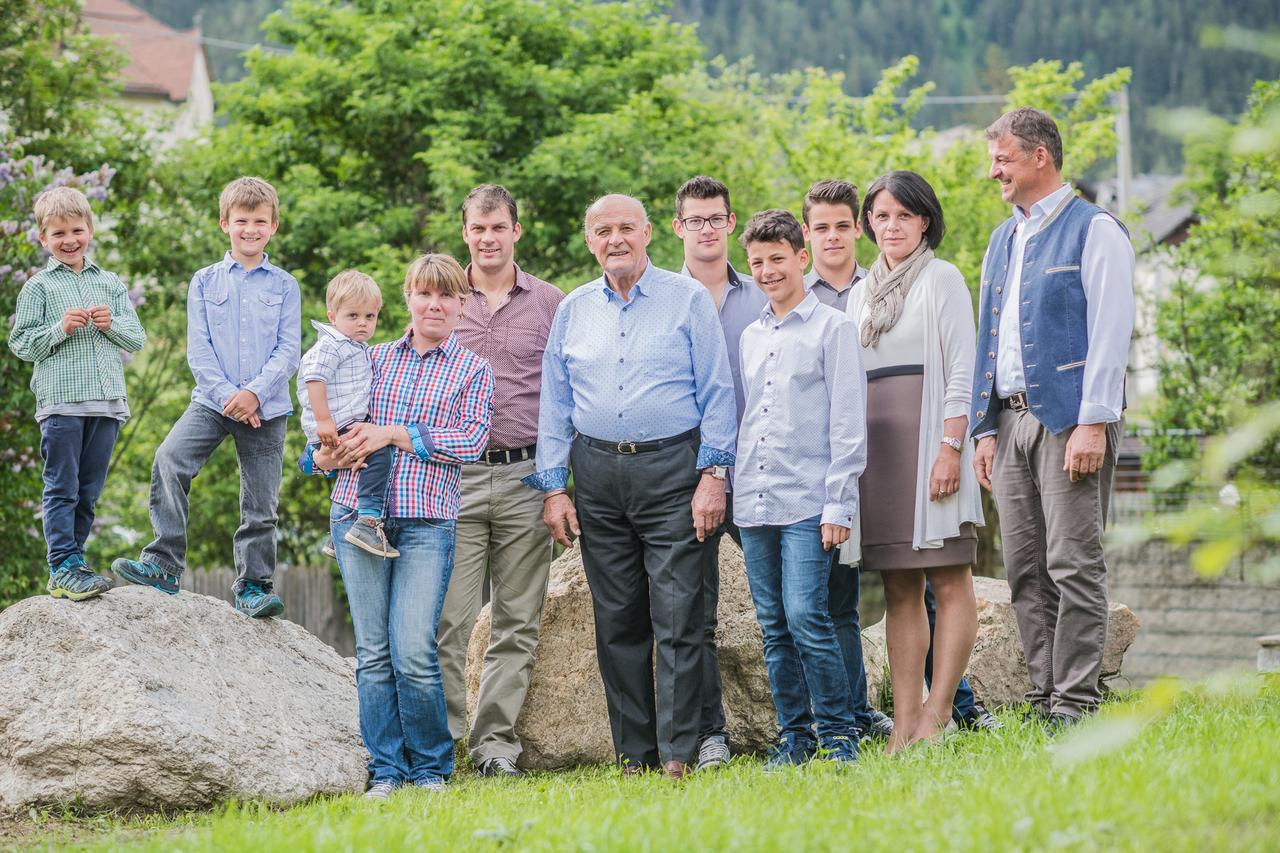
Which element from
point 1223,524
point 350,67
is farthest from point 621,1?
point 1223,524

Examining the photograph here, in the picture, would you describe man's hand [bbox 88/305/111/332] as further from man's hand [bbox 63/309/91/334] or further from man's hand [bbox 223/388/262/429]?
man's hand [bbox 223/388/262/429]

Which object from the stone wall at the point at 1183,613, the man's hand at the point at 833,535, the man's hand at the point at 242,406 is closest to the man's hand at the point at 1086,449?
the man's hand at the point at 833,535

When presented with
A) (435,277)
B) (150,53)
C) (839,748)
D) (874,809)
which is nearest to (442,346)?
(435,277)

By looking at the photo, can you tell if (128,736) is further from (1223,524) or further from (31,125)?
(31,125)

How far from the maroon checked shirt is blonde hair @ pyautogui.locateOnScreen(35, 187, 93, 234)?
1.71 meters

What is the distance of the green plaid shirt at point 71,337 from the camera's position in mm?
5762

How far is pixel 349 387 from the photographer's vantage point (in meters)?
5.43

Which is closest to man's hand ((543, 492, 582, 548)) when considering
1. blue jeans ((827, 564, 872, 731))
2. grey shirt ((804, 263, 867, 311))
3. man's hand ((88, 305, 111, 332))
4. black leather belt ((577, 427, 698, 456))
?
black leather belt ((577, 427, 698, 456))

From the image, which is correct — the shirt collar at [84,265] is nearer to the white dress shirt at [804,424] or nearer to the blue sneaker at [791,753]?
the white dress shirt at [804,424]

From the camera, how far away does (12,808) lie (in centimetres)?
505

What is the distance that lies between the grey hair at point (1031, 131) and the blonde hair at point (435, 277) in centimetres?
226

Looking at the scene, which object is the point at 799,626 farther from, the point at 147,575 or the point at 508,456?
the point at 147,575

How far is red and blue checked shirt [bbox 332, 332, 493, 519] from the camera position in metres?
5.32

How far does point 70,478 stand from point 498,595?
192cm
